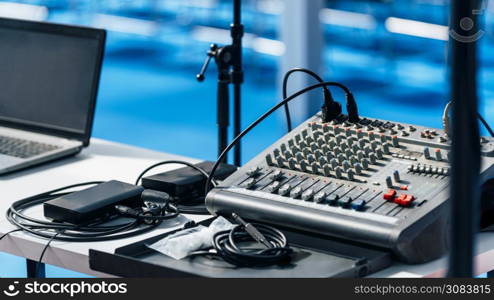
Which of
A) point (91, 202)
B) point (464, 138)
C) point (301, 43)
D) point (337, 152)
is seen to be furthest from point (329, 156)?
point (301, 43)

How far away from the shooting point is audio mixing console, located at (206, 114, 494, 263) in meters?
1.36

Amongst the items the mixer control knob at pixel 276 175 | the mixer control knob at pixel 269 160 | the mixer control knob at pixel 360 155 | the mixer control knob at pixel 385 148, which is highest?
the mixer control knob at pixel 385 148

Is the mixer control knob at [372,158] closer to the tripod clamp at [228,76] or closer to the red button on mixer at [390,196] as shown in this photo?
the red button on mixer at [390,196]

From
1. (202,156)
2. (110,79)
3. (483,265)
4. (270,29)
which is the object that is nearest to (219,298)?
(483,265)

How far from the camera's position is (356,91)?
5.55 m

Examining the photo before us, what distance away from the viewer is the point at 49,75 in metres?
2.15

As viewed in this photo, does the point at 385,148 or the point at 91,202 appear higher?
the point at 385,148

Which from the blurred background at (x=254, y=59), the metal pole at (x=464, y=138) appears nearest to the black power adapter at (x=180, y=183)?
the metal pole at (x=464, y=138)

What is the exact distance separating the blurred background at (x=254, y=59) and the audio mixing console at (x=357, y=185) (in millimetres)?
Result: 2887

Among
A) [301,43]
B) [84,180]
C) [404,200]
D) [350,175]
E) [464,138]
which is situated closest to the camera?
[464,138]

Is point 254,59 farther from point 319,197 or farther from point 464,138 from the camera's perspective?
point 464,138

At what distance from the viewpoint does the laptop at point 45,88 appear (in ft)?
6.78

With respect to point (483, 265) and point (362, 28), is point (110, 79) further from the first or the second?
point (483, 265)

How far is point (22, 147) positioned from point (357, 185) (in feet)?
3.02
